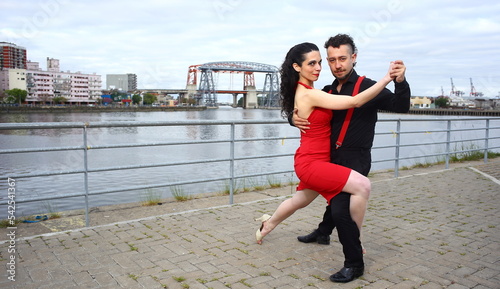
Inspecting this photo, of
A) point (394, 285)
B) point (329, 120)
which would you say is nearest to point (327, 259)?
point (394, 285)

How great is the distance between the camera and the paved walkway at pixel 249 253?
132 inches

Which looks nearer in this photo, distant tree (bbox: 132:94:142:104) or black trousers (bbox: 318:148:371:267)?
black trousers (bbox: 318:148:371:267)

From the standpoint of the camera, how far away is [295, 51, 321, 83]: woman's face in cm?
342

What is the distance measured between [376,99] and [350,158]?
1.61ft

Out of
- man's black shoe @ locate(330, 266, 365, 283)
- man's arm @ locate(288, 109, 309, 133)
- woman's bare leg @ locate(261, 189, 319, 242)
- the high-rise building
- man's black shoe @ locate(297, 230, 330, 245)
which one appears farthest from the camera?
the high-rise building

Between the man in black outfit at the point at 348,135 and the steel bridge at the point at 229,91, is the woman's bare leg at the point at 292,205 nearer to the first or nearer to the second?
the man in black outfit at the point at 348,135

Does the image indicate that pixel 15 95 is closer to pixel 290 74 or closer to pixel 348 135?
pixel 290 74

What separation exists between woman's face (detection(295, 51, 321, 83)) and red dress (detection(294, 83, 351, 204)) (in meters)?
0.09

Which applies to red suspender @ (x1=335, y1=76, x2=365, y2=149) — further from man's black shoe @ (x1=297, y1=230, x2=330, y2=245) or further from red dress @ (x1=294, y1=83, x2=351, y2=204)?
man's black shoe @ (x1=297, y1=230, x2=330, y2=245)

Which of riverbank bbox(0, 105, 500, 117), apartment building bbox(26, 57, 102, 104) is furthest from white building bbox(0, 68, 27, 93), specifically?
riverbank bbox(0, 105, 500, 117)

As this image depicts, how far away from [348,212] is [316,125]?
69 centimetres

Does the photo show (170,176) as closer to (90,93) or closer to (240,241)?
(240,241)

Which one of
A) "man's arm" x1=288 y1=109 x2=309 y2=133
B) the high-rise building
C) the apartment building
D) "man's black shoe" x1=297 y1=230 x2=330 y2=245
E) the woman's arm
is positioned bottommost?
"man's black shoe" x1=297 y1=230 x2=330 y2=245

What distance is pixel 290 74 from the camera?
11.6ft
